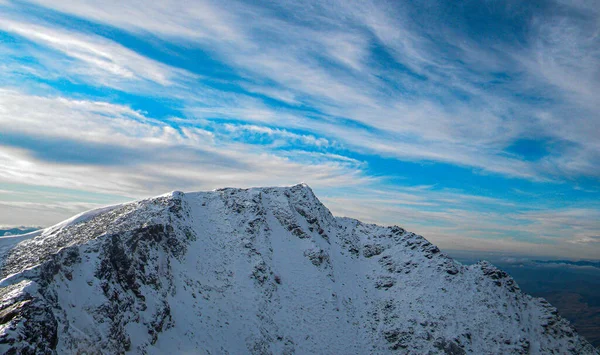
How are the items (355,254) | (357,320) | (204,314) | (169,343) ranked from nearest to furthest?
(169,343) → (204,314) → (357,320) → (355,254)

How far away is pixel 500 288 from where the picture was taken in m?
54.9

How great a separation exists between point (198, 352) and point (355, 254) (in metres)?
41.8

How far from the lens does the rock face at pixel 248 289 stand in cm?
2733

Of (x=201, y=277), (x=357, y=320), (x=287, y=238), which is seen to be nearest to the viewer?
(x=201, y=277)

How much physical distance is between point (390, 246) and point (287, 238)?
23790 mm

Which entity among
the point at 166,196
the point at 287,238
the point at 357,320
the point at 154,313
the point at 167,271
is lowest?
the point at 357,320

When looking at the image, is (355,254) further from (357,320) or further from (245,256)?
(245,256)

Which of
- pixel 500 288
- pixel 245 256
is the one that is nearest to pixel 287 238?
pixel 245 256

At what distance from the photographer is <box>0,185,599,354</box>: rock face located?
2733cm

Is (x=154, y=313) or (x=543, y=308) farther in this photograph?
(x=543, y=308)

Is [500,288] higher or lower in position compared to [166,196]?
lower

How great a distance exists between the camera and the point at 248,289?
155 feet

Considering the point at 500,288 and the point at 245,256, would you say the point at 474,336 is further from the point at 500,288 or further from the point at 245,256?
the point at 245,256

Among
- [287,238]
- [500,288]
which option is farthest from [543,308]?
[287,238]
